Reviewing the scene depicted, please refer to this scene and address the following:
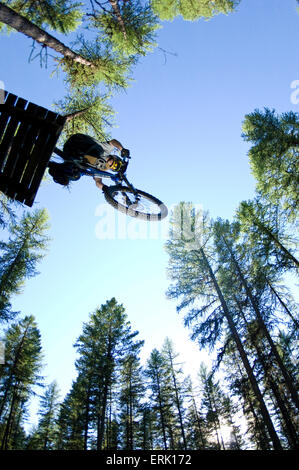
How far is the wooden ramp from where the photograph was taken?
262 cm

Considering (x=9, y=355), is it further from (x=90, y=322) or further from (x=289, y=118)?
(x=289, y=118)

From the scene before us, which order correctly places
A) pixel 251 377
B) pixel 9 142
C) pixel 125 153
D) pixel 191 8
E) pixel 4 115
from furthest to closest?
1. pixel 251 377
2. pixel 191 8
3. pixel 125 153
4. pixel 9 142
5. pixel 4 115

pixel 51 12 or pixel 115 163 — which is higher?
pixel 51 12

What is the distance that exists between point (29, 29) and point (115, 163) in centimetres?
291

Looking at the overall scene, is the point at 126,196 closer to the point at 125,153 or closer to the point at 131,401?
the point at 125,153

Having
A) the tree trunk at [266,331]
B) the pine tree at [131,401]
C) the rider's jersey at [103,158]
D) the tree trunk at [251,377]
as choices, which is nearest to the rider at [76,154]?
the rider's jersey at [103,158]

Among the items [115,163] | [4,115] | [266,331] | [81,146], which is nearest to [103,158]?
[81,146]

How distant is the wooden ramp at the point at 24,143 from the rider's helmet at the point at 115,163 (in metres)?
2.40

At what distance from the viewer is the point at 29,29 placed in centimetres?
432

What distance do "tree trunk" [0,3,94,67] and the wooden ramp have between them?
266 cm

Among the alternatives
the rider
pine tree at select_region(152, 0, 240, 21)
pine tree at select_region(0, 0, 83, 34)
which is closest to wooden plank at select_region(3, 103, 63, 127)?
the rider

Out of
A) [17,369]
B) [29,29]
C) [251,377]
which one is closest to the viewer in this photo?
[29,29]
